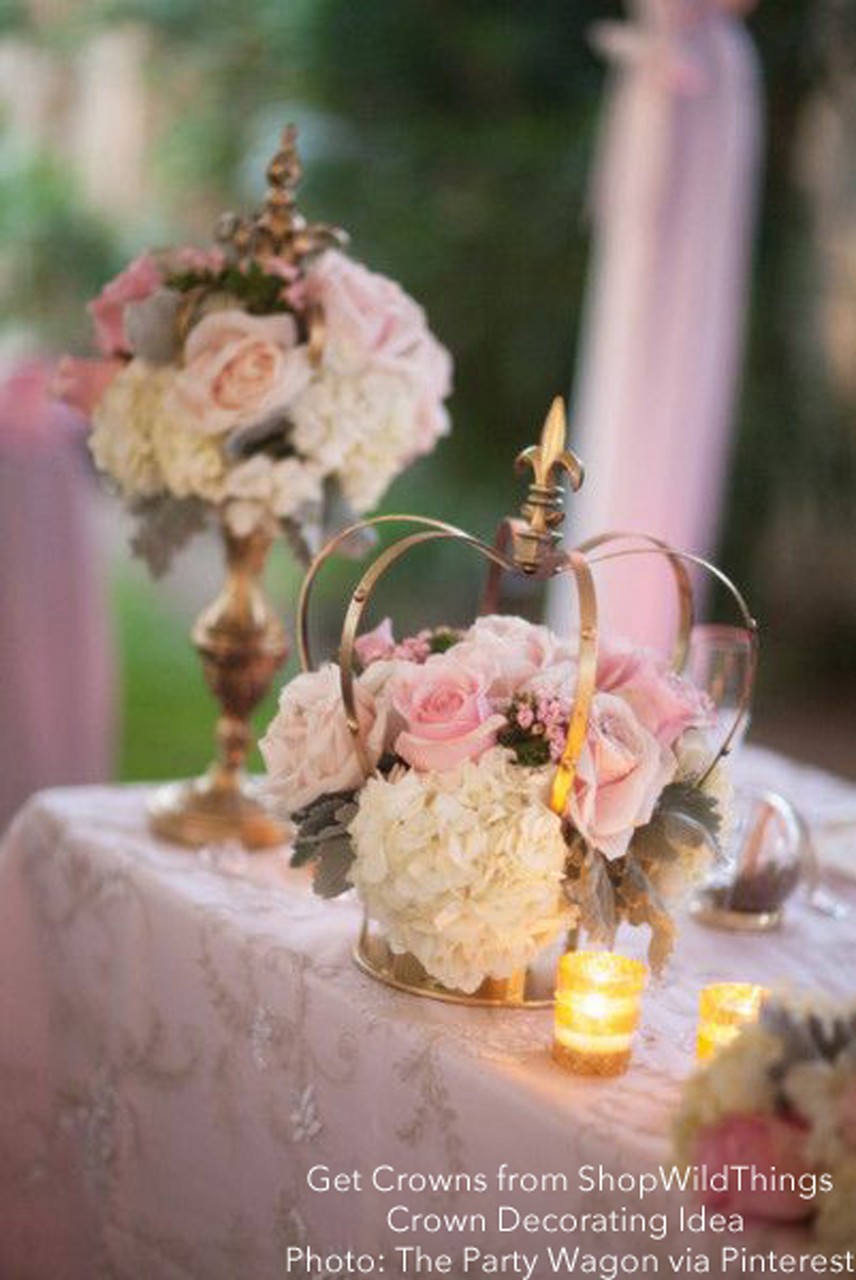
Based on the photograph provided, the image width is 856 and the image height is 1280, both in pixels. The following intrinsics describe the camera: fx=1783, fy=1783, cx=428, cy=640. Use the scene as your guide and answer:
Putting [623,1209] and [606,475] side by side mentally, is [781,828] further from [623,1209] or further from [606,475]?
[606,475]

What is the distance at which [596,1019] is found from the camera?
5.11ft

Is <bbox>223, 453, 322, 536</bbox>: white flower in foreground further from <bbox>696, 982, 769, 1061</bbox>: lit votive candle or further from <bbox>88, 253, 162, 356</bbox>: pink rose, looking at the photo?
<bbox>696, 982, 769, 1061</bbox>: lit votive candle

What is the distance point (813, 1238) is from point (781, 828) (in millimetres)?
748

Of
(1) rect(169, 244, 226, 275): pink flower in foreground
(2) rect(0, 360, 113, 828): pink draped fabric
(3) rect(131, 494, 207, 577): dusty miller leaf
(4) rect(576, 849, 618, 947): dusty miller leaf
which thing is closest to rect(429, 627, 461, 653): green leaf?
(4) rect(576, 849, 618, 947): dusty miller leaf

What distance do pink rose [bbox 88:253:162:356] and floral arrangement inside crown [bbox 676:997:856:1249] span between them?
122cm

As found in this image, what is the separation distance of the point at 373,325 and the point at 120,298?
1.04 ft

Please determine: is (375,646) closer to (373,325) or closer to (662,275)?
(373,325)

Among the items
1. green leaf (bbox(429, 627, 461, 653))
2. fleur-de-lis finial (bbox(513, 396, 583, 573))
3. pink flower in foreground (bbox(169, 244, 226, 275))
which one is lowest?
green leaf (bbox(429, 627, 461, 653))

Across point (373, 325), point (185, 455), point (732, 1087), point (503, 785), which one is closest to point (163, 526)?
point (185, 455)

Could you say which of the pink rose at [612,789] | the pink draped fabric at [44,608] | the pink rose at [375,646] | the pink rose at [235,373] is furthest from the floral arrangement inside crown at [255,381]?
the pink draped fabric at [44,608]

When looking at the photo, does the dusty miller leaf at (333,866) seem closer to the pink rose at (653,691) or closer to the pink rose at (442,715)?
the pink rose at (442,715)

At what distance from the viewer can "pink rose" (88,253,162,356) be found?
7.09 ft

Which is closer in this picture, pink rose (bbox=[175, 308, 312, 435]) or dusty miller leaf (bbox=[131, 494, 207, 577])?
pink rose (bbox=[175, 308, 312, 435])

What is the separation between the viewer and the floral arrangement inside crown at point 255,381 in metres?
2.07
